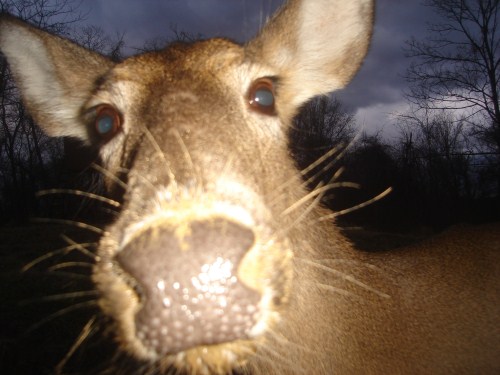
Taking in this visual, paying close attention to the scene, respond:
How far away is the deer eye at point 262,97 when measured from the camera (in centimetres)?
326

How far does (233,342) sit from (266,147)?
1.71 meters

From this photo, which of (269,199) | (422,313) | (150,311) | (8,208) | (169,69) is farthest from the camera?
(8,208)

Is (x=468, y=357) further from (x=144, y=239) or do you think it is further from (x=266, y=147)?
(x=144, y=239)

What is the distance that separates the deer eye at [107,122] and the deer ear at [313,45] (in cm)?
131

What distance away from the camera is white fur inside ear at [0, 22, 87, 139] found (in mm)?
4328

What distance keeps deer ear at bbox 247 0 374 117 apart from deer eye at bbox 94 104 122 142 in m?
1.31

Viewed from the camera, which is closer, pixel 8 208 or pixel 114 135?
pixel 114 135

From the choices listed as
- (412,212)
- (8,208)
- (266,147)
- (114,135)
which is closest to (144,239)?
(266,147)

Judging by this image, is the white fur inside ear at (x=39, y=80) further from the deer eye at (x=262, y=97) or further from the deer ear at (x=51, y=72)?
the deer eye at (x=262, y=97)

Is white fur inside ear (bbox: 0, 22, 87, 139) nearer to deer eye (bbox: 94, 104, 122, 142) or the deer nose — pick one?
deer eye (bbox: 94, 104, 122, 142)

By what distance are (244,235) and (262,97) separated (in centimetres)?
182

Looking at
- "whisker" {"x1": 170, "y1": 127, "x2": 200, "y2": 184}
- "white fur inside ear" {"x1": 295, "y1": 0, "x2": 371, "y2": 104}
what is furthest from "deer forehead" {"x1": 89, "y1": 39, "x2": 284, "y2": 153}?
"white fur inside ear" {"x1": 295, "y1": 0, "x2": 371, "y2": 104}

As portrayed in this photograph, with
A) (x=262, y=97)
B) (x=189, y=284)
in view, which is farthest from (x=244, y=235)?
(x=262, y=97)

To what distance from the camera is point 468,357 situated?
12.8ft
